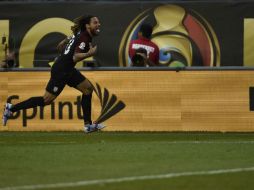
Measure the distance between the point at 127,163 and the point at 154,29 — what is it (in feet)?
32.8

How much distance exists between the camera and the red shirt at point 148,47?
62.3 ft

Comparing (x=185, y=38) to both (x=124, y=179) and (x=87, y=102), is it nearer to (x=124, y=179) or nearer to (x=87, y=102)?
(x=87, y=102)

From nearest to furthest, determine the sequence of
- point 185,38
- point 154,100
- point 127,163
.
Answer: point 127,163 < point 154,100 < point 185,38

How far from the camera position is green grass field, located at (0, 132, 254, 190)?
885cm

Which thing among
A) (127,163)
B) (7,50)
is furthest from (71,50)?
(7,50)

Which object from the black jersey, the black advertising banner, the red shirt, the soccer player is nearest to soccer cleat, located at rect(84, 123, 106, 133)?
the soccer player

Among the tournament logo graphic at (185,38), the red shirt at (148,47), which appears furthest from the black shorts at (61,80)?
the tournament logo graphic at (185,38)

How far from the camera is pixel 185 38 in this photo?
20250 millimetres

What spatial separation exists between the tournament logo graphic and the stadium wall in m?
2.86

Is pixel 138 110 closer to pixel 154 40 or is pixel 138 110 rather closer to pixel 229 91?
pixel 229 91

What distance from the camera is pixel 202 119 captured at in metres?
17.0

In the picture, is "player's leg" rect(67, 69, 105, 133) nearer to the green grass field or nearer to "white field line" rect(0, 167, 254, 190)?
the green grass field

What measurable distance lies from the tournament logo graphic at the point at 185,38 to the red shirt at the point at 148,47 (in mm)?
837

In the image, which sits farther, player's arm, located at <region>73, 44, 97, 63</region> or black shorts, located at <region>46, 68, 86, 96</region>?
black shorts, located at <region>46, 68, 86, 96</region>
